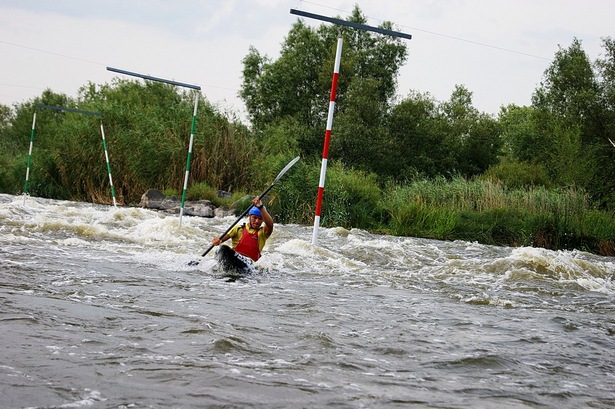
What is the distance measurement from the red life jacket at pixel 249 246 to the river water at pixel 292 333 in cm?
29

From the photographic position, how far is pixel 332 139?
29672mm

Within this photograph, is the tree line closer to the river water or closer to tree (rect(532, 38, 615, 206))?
tree (rect(532, 38, 615, 206))

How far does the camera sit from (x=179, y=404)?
10.4 ft

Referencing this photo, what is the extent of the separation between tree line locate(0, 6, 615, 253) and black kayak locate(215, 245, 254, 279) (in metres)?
8.37

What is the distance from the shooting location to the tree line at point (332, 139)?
21.6 m

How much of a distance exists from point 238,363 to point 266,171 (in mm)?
17338

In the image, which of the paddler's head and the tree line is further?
the tree line

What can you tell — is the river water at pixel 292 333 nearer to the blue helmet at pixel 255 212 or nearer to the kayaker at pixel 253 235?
the kayaker at pixel 253 235

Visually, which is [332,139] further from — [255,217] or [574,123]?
[255,217]

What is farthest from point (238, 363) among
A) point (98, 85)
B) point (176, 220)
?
point (98, 85)

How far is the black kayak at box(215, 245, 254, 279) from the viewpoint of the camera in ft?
27.3

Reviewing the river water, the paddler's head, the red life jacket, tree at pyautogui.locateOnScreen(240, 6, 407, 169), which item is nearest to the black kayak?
the river water

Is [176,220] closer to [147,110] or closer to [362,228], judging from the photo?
[362,228]

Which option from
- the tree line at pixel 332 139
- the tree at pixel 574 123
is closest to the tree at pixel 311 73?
the tree line at pixel 332 139
